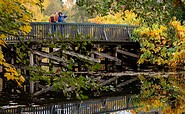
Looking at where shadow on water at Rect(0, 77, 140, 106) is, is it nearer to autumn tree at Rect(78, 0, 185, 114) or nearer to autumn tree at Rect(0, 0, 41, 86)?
autumn tree at Rect(78, 0, 185, 114)

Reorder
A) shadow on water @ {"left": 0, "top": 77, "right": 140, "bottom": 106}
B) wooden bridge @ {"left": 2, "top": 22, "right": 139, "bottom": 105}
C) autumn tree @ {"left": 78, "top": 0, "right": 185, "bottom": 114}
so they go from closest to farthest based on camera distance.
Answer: autumn tree @ {"left": 78, "top": 0, "right": 185, "bottom": 114}, shadow on water @ {"left": 0, "top": 77, "right": 140, "bottom": 106}, wooden bridge @ {"left": 2, "top": 22, "right": 139, "bottom": 105}

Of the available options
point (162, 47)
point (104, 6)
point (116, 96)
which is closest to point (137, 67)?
point (162, 47)

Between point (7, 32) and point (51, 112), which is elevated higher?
point (7, 32)

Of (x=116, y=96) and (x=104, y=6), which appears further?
(x=116, y=96)

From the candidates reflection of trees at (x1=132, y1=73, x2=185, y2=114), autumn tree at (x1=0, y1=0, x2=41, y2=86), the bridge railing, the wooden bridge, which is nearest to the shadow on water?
the wooden bridge

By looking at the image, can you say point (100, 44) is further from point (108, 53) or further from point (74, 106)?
point (74, 106)

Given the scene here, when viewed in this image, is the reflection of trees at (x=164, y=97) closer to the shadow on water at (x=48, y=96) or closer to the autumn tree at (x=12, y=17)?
the shadow on water at (x=48, y=96)

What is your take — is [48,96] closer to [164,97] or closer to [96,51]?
[164,97]

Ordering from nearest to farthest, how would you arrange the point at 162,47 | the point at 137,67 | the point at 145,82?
1. the point at 145,82
2. the point at 162,47
3. the point at 137,67

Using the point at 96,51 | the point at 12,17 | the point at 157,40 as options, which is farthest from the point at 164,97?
the point at 157,40

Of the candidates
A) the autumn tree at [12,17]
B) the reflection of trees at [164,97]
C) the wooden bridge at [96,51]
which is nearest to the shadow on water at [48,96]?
the wooden bridge at [96,51]

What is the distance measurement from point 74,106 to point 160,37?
40.2ft

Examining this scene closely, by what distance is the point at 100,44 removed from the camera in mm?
19984

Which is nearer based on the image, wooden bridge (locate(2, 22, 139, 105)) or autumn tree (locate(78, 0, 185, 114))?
autumn tree (locate(78, 0, 185, 114))
